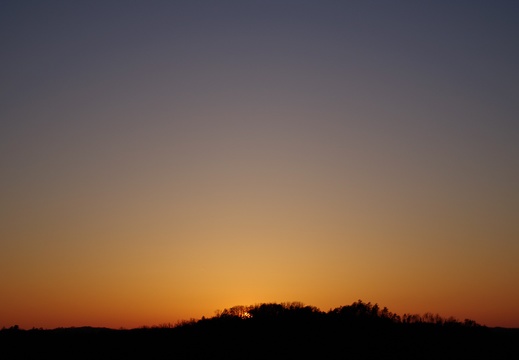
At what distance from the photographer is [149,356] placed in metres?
27.1

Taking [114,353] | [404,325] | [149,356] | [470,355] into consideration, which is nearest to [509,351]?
[470,355]

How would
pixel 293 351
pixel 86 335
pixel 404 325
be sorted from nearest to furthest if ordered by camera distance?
pixel 293 351
pixel 404 325
pixel 86 335

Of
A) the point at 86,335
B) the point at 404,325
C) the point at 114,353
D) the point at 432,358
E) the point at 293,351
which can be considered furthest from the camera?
the point at 86,335

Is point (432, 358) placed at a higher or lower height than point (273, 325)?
lower

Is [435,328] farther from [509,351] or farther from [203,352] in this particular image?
[203,352]

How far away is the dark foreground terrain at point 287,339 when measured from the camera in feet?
83.5

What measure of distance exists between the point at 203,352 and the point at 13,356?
935 centimetres

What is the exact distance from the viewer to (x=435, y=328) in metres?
30.0

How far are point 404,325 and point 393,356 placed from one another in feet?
21.4

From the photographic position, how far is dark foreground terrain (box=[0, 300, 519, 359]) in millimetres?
25453

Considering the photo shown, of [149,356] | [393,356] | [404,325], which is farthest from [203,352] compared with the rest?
[404,325]

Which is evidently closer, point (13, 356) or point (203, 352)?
point (203, 352)

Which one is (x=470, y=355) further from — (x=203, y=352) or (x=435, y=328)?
(x=203, y=352)

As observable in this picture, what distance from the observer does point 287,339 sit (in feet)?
90.9
